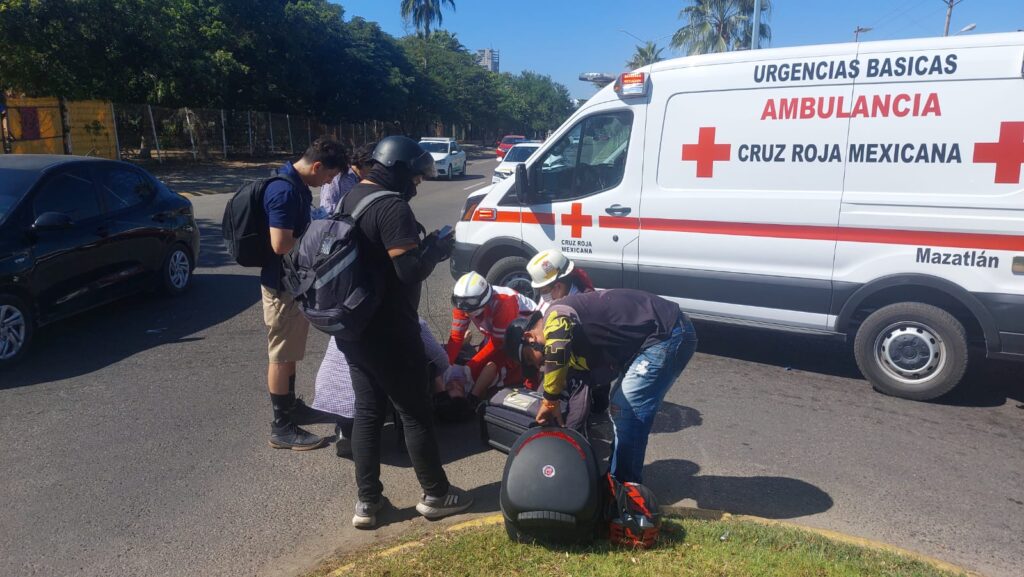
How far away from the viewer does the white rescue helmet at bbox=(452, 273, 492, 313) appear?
4949 millimetres

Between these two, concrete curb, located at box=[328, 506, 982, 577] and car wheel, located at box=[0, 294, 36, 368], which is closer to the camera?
concrete curb, located at box=[328, 506, 982, 577]

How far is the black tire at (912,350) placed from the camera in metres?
5.40

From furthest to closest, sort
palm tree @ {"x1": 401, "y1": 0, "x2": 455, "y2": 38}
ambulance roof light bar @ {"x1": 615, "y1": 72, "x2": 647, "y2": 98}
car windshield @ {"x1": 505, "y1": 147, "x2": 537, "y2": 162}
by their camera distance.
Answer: palm tree @ {"x1": 401, "y1": 0, "x2": 455, "y2": 38} → car windshield @ {"x1": 505, "y1": 147, "x2": 537, "y2": 162} → ambulance roof light bar @ {"x1": 615, "y1": 72, "x2": 647, "y2": 98}

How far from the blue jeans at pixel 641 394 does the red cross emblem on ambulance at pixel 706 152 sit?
285 cm

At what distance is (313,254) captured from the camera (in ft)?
11.0

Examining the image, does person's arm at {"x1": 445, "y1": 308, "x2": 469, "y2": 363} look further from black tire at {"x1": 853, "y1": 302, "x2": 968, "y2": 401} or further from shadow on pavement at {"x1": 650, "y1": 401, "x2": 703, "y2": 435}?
black tire at {"x1": 853, "y1": 302, "x2": 968, "y2": 401}

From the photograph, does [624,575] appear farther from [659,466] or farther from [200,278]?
[200,278]

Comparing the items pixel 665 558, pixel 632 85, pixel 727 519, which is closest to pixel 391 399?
pixel 665 558

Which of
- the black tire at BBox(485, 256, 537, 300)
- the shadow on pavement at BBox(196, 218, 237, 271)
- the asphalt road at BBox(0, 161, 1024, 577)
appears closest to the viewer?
the asphalt road at BBox(0, 161, 1024, 577)

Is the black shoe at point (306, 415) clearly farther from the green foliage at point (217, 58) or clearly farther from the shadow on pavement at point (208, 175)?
the green foliage at point (217, 58)

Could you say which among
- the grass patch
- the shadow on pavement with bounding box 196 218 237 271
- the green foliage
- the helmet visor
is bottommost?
the grass patch

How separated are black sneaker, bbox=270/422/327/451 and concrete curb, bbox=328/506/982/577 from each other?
1329 mm

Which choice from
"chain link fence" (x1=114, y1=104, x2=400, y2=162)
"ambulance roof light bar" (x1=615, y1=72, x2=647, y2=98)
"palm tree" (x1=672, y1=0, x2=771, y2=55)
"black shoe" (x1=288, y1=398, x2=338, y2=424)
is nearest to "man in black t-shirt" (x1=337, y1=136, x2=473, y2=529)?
"black shoe" (x1=288, y1=398, x2=338, y2=424)

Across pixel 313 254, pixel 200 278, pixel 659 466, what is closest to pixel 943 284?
pixel 659 466
